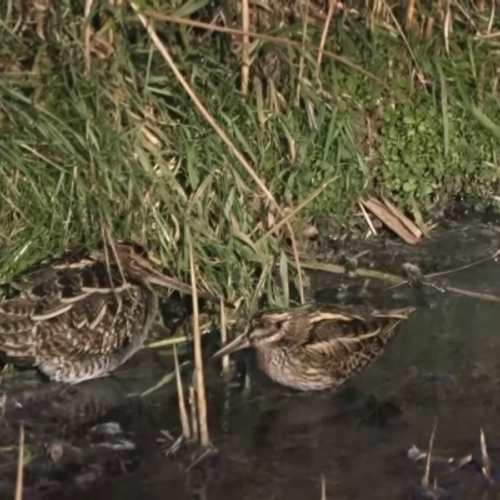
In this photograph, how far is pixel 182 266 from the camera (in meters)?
6.18

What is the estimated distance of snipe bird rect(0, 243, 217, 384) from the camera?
5.70 metres

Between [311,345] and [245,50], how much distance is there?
1.49 m

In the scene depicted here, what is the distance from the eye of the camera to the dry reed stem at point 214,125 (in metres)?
5.95

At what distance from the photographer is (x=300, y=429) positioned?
5473mm

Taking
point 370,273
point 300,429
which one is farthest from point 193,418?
point 370,273

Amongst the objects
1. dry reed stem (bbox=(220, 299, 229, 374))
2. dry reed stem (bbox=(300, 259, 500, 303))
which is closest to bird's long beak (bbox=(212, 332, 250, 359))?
dry reed stem (bbox=(220, 299, 229, 374))

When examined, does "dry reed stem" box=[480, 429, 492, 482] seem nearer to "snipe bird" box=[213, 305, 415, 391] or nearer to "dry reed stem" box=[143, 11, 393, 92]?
A: "snipe bird" box=[213, 305, 415, 391]

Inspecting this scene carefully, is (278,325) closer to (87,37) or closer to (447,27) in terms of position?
(87,37)

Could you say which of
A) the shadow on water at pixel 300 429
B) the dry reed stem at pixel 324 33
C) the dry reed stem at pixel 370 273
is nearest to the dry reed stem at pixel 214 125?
the dry reed stem at pixel 370 273

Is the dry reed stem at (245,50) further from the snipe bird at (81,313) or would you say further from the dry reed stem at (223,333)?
the dry reed stem at (223,333)

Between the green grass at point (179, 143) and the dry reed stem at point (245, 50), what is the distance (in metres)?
0.04

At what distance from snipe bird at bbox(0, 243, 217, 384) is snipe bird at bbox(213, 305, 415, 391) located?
1.39 ft

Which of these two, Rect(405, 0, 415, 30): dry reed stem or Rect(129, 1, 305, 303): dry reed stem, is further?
Rect(405, 0, 415, 30): dry reed stem

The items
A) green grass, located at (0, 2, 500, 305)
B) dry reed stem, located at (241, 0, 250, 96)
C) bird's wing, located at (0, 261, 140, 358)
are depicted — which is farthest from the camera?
dry reed stem, located at (241, 0, 250, 96)
